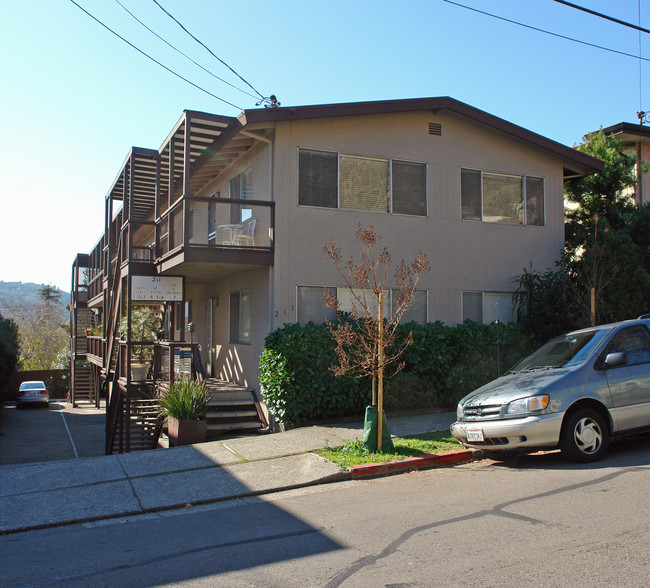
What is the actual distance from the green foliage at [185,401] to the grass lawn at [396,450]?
287 cm

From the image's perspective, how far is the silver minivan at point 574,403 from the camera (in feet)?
24.8

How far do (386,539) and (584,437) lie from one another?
3.55 m

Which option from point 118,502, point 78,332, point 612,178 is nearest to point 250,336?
point 118,502

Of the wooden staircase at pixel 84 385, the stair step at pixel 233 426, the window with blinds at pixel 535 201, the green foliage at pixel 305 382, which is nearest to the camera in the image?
the green foliage at pixel 305 382

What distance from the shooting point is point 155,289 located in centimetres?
1445

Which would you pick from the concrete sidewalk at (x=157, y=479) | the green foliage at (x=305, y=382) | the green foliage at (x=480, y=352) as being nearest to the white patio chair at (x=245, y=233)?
the green foliage at (x=305, y=382)

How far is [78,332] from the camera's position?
1123 inches

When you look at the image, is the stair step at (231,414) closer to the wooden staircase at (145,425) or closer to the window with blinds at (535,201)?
the wooden staircase at (145,425)

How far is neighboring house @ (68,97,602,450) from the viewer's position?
12.7 m

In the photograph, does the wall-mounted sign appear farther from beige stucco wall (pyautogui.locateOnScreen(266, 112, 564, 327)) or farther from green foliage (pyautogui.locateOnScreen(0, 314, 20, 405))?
green foliage (pyautogui.locateOnScreen(0, 314, 20, 405))

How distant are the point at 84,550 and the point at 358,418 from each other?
6775mm

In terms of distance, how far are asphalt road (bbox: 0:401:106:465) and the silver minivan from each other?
455 inches

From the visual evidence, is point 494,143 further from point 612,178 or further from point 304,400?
point 304,400

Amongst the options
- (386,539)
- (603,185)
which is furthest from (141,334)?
(603,185)
